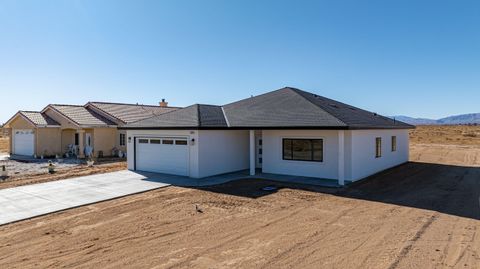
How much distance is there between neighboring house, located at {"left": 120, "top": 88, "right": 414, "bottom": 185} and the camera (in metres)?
14.2

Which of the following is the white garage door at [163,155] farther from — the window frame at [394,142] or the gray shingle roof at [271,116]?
the window frame at [394,142]

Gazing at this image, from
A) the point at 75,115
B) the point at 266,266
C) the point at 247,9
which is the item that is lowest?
the point at 266,266

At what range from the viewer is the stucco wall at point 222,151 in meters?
15.2

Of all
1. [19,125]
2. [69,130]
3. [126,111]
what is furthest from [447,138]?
[19,125]

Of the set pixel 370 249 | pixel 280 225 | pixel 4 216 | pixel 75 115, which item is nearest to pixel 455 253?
pixel 370 249

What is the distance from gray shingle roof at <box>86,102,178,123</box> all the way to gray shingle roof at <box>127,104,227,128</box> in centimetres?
1058

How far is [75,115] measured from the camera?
2653cm

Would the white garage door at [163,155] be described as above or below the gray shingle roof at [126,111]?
below

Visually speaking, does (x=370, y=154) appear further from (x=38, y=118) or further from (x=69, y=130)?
(x=38, y=118)

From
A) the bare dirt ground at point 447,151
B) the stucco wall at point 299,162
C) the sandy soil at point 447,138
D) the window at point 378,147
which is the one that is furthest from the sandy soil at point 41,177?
the sandy soil at point 447,138

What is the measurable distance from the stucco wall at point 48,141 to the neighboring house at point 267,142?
12578 mm

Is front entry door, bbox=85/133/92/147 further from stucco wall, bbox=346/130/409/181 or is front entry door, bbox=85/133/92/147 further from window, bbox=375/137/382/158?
window, bbox=375/137/382/158

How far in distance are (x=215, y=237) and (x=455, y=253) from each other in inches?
188

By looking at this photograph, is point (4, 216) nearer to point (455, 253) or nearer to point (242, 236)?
point (242, 236)
